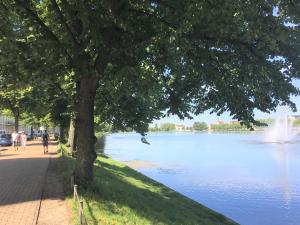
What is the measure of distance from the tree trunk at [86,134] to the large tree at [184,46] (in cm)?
3

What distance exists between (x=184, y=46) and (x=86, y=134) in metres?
4.11

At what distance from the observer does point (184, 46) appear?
11.3 m

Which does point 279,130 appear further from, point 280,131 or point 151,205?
point 151,205

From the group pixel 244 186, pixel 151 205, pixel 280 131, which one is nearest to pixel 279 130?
pixel 280 131

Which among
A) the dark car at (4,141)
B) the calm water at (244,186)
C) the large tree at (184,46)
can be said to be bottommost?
the calm water at (244,186)

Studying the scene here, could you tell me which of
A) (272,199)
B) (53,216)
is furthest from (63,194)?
(272,199)

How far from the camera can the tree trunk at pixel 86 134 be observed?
13578 millimetres

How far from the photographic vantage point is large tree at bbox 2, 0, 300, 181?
10.4 meters

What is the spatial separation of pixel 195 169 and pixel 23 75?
893 inches

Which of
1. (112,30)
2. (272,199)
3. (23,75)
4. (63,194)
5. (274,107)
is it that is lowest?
(272,199)

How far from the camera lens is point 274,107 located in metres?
13.8

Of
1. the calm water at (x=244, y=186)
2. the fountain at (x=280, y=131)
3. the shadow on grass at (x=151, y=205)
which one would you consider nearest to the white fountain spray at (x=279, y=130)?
the fountain at (x=280, y=131)

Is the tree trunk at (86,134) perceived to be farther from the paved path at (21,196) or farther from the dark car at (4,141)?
the dark car at (4,141)

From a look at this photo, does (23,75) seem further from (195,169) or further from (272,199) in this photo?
(195,169)
